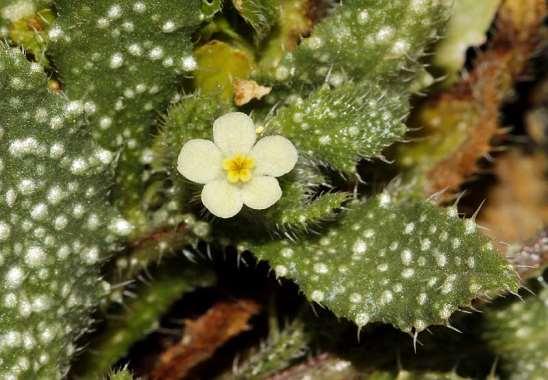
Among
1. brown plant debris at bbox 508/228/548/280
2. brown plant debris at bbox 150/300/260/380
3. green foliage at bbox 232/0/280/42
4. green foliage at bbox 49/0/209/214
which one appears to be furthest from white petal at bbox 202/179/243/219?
brown plant debris at bbox 508/228/548/280

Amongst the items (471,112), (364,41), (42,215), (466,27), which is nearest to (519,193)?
(471,112)

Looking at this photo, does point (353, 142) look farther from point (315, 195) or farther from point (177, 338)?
point (177, 338)

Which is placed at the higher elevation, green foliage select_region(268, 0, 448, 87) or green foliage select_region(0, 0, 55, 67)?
green foliage select_region(0, 0, 55, 67)

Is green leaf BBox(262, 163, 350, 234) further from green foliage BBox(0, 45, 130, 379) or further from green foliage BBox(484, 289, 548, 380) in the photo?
green foliage BBox(484, 289, 548, 380)

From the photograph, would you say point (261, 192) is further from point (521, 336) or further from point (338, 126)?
point (521, 336)

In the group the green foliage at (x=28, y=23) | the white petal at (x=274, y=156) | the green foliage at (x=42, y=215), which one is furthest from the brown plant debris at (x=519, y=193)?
the green foliage at (x=28, y=23)

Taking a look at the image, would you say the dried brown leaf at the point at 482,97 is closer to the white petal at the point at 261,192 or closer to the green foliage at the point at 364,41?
the green foliage at the point at 364,41
